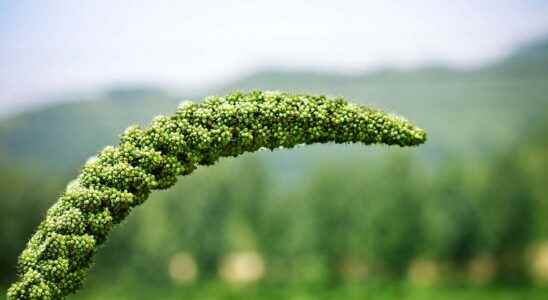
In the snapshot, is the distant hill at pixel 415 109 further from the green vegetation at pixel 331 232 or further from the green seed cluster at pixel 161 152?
the green seed cluster at pixel 161 152

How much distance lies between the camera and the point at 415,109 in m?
87.6

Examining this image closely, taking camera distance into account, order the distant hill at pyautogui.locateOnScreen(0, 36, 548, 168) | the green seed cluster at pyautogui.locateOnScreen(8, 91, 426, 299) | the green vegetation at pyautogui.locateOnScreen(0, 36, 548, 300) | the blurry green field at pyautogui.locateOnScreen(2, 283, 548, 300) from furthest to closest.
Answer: the distant hill at pyautogui.locateOnScreen(0, 36, 548, 168)
the green vegetation at pyautogui.locateOnScreen(0, 36, 548, 300)
the blurry green field at pyautogui.locateOnScreen(2, 283, 548, 300)
the green seed cluster at pyautogui.locateOnScreen(8, 91, 426, 299)

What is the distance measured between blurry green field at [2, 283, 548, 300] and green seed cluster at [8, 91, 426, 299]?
93.1 feet

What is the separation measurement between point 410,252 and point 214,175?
11.1 m

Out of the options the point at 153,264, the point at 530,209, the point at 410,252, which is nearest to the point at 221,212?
the point at 153,264

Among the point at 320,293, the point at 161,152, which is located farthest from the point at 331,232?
the point at 161,152

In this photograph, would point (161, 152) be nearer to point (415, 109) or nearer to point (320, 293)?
point (320, 293)


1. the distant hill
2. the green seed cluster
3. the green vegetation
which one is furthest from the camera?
the distant hill

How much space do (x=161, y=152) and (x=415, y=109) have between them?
275 feet

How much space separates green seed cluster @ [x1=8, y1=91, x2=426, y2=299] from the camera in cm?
589

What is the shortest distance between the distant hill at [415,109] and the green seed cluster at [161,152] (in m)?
48.8

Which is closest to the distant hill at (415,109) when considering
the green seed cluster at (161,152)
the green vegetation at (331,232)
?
the green vegetation at (331,232)

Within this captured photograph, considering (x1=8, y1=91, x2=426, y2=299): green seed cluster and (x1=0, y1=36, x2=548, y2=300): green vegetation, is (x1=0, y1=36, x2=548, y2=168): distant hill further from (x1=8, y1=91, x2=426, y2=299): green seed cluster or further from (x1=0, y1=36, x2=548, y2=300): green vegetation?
(x1=8, y1=91, x2=426, y2=299): green seed cluster

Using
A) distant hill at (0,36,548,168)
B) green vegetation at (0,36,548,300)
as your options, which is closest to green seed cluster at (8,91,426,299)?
green vegetation at (0,36,548,300)
